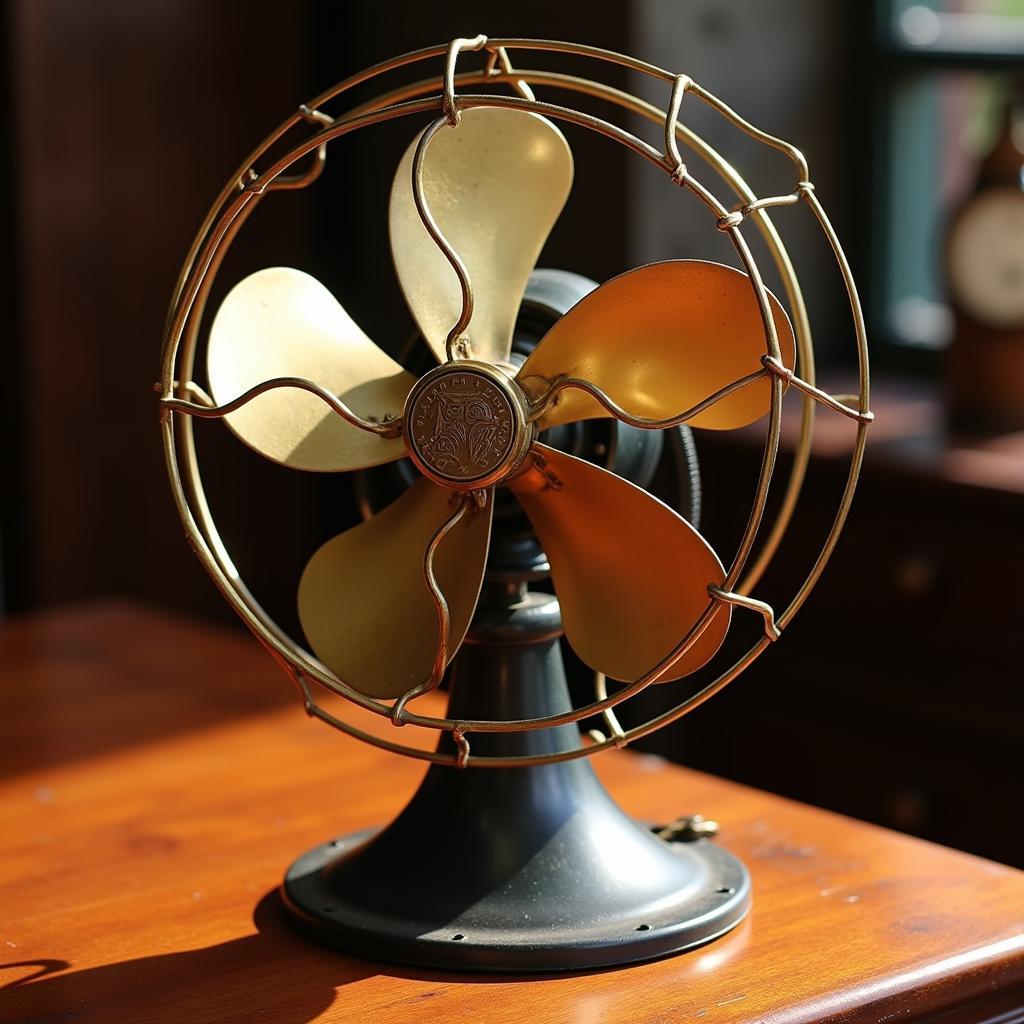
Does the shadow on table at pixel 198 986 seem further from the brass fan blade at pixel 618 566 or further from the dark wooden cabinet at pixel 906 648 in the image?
the dark wooden cabinet at pixel 906 648

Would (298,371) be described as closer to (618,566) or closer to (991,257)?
(618,566)

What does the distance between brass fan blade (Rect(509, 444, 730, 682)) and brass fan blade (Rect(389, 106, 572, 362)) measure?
0.11m

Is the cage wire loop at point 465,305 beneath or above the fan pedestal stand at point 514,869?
above

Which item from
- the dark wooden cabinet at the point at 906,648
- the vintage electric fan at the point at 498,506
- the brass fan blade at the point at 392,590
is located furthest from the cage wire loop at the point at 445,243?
the dark wooden cabinet at the point at 906,648

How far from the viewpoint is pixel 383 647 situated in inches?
45.7

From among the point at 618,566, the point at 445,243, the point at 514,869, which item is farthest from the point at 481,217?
the point at 514,869

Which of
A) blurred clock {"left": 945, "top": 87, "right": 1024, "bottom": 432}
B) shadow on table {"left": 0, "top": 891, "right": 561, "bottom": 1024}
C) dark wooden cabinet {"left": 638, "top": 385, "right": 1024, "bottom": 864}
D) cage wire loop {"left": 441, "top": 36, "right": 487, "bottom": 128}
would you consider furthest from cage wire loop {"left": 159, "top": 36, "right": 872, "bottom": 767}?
blurred clock {"left": 945, "top": 87, "right": 1024, "bottom": 432}

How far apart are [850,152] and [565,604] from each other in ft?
7.57

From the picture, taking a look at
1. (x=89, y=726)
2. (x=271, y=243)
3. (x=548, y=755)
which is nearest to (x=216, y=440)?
(x=271, y=243)

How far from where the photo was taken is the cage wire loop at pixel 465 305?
995mm

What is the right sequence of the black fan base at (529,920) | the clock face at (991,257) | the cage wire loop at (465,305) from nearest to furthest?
the cage wire loop at (465,305), the black fan base at (529,920), the clock face at (991,257)

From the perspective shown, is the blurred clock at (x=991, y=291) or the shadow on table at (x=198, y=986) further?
the blurred clock at (x=991, y=291)

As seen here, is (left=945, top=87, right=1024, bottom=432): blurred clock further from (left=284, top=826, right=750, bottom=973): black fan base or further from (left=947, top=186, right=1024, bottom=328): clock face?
(left=284, top=826, right=750, bottom=973): black fan base

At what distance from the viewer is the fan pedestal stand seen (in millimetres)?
1109
